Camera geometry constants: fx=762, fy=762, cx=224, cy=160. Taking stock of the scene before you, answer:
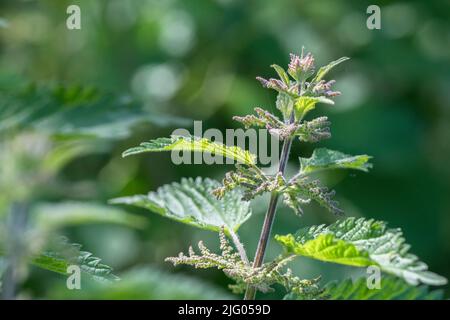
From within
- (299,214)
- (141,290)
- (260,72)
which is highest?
(260,72)

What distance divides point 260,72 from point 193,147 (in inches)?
110

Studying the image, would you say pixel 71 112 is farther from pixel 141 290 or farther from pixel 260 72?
pixel 260 72

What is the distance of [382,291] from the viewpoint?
104 cm

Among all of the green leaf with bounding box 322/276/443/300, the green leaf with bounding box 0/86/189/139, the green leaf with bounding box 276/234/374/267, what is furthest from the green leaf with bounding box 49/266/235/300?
the green leaf with bounding box 0/86/189/139

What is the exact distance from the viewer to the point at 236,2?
12.8ft

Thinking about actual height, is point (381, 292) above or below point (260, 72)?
below

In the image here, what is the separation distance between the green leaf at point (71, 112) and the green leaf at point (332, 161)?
1.99 feet

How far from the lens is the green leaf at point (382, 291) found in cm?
102

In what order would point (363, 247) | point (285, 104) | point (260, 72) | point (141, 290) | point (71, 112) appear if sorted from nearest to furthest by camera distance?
1. point (141, 290)
2. point (363, 247)
3. point (285, 104)
4. point (71, 112)
5. point (260, 72)

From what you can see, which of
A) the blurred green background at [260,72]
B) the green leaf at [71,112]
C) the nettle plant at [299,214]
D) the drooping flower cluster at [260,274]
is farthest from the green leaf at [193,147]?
the blurred green background at [260,72]

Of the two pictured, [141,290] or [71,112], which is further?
[71,112]

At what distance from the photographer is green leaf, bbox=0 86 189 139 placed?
4.83 feet

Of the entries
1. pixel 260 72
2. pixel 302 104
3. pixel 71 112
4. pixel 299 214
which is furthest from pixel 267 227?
pixel 260 72
